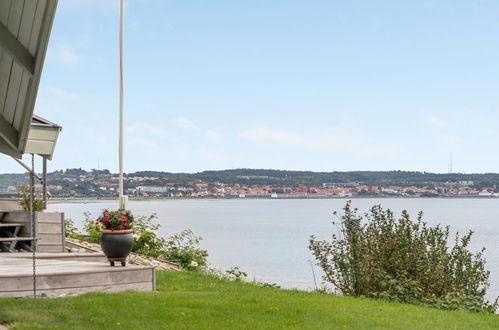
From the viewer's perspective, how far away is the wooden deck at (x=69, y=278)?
31.5 ft

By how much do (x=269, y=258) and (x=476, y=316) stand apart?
1239 inches

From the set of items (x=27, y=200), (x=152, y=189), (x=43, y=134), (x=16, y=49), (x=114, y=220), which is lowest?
(x=114, y=220)

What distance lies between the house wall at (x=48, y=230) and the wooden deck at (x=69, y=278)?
7.82ft

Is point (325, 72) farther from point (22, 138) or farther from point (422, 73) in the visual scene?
point (22, 138)

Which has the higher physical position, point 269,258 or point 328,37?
point 328,37

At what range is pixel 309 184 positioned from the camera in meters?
88.6

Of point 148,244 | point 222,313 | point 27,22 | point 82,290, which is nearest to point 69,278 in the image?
point 82,290

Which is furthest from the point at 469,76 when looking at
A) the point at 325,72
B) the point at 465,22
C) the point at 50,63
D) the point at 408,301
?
the point at 408,301

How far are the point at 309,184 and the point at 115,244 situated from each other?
3078 inches

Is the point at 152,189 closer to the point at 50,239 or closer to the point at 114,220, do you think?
the point at 50,239

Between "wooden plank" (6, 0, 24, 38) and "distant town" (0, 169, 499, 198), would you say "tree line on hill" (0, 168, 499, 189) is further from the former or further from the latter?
"wooden plank" (6, 0, 24, 38)

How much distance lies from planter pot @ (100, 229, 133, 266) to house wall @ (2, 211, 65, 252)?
322 centimetres

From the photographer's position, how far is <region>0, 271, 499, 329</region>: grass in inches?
321

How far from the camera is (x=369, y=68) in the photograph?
Answer: 6806 cm
